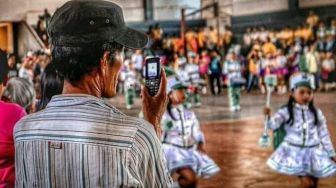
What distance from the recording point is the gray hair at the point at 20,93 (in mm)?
3562

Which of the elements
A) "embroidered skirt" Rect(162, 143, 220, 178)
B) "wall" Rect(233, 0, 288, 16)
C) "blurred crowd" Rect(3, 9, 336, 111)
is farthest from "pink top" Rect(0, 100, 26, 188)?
"wall" Rect(233, 0, 288, 16)

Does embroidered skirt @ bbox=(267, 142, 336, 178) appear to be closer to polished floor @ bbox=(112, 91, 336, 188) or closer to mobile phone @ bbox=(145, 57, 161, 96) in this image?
polished floor @ bbox=(112, 91, 336, 188)

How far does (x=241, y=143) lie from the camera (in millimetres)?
9602

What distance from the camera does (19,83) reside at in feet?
→ 12.1

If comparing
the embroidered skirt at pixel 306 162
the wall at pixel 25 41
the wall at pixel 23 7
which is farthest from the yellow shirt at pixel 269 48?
the embroidered skirt at pixel 306 162

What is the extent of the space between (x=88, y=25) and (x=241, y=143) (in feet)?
26.2

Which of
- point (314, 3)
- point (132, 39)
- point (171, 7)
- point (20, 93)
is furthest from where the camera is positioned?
point (314, 3)

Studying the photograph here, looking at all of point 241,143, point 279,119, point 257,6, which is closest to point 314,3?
point 257,6

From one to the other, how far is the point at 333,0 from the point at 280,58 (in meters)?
4.14

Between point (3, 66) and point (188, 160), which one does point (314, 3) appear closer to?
point (188, 160)

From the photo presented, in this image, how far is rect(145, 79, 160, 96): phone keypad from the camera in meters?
1.98

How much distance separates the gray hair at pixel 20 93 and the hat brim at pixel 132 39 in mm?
1829

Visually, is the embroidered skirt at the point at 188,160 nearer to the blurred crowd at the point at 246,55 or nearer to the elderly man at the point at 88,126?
the elderly man at the point at 88,126

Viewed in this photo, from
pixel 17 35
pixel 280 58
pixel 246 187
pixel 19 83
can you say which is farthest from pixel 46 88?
pixel 280 58
